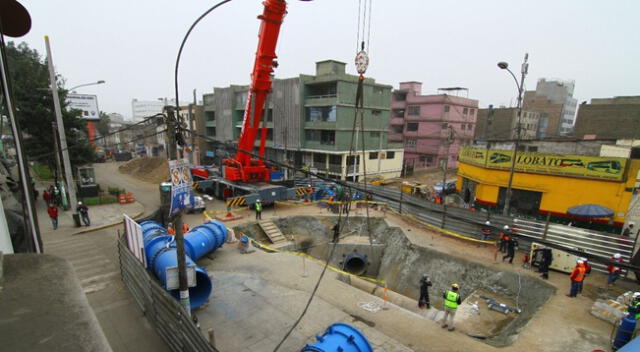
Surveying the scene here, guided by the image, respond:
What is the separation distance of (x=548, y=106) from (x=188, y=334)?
3178 inches

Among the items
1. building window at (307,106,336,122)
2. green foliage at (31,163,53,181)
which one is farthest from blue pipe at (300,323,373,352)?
green foliage at (31,163,53,181)

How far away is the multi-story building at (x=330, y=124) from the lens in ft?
109

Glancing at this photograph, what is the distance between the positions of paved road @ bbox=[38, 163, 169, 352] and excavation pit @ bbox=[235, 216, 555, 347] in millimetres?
6883

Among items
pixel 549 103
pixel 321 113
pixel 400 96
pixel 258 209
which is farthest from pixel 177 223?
pixel 549 103

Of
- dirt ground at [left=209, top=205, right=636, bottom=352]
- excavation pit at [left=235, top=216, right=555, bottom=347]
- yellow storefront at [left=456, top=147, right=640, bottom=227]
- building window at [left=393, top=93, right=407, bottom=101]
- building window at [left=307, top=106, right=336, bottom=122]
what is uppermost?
building window at [left=393, top=93, right=407, bottom=101]

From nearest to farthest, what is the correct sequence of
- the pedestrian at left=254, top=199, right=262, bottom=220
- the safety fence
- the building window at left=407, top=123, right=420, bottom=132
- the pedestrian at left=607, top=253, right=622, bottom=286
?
the safety fence < the pedestrian at left=607, top=253, right=622, bottom=286 < the pedestrian at left=254, top=199, right=262, bottom=220 < the building window at left=407, top=123, right=420, bottom=132

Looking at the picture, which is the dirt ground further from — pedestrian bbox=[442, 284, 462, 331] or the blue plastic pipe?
the blue plastic pipe

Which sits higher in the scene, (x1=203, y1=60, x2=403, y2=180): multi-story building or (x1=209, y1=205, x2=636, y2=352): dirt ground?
(x1=203, y1=60, x2=403, y2=180): multi-story building

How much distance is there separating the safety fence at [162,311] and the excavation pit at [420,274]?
620 cm

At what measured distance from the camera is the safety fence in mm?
5938

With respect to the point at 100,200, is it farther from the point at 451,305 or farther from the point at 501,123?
the point at 501,123

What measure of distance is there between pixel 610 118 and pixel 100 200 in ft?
205

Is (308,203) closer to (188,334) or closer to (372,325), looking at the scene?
(372,325)

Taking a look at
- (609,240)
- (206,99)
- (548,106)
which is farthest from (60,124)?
(548,106)
